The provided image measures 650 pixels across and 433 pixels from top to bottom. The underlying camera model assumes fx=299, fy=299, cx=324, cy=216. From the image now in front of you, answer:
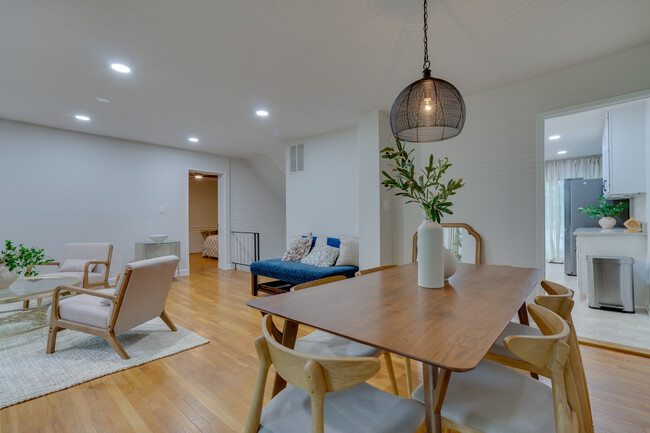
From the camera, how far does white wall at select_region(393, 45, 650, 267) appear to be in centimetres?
267

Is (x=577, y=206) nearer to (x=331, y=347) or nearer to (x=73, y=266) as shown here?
(x=331, y=347)

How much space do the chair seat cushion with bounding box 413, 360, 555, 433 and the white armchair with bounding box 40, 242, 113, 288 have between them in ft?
14.2

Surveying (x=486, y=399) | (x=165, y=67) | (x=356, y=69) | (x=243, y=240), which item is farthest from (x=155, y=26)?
(x=243, y=240)

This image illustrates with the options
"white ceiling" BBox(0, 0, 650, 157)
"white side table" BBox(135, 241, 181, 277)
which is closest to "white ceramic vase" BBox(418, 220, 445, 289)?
"white ceiling" BBox(0, 0, 650, 157)

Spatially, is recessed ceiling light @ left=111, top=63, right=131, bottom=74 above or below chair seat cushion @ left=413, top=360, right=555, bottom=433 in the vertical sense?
above

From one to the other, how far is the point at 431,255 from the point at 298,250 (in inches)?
126

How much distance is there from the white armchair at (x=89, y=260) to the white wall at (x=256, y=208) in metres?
2.66

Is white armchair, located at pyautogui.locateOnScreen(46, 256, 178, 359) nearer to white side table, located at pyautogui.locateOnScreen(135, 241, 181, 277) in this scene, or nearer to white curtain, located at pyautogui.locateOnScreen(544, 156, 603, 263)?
white side table, located at pyautogui.locateOnScreen(135, 241, 181, 277)

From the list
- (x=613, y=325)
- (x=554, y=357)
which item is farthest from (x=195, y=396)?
(x=613, y=325)

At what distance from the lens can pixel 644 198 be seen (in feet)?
11.8

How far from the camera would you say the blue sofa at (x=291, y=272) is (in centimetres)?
372

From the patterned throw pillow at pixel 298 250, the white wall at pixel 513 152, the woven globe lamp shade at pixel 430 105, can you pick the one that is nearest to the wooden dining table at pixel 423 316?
the woven globe lamp shade at pixel 430 105

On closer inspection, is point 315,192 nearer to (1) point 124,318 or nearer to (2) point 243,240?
(2) point 243,240

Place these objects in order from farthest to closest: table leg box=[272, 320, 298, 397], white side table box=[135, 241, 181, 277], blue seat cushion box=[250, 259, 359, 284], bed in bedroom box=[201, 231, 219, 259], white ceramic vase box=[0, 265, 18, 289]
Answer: bed in bedroom box=[201, 231, 219, 259], white side table box=[135, 241, 181, 277], blue seat cushion box=[250, 259, 359, 284], white ceramic vase box=[0, 265, 18, 289], table leg box=[272, 320, 298, 397]
